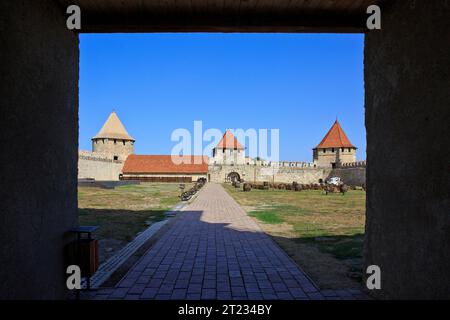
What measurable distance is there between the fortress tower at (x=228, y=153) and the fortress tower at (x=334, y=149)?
15037 millimetres

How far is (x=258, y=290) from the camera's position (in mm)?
4555

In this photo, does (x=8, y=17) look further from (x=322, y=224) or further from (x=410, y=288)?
(x=322, y=224)

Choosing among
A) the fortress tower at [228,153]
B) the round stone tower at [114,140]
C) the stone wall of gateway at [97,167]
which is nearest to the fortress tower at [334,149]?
the fortress tower at [228,153]

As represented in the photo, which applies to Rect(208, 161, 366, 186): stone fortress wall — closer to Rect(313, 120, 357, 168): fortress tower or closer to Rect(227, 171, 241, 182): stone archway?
Rect(227, 171, 241, 182): stone archway

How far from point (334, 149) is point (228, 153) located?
20.4 m

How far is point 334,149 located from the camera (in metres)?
61.3

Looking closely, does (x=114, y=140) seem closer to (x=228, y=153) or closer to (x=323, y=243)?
(x=228, y=153)

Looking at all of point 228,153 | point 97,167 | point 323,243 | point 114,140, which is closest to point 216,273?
point 323,243

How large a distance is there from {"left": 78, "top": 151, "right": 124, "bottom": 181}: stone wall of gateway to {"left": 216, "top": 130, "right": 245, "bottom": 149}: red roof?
19.2 metres

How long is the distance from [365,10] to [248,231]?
686 cm

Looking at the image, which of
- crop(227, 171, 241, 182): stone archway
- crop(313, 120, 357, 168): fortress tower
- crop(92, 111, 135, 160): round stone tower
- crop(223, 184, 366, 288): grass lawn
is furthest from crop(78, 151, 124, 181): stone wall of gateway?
crop(313, 120, 357, 168): fortress tower

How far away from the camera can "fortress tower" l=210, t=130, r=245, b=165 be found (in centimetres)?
6228

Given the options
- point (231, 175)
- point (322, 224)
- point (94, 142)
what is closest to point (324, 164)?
point (231, 175)
